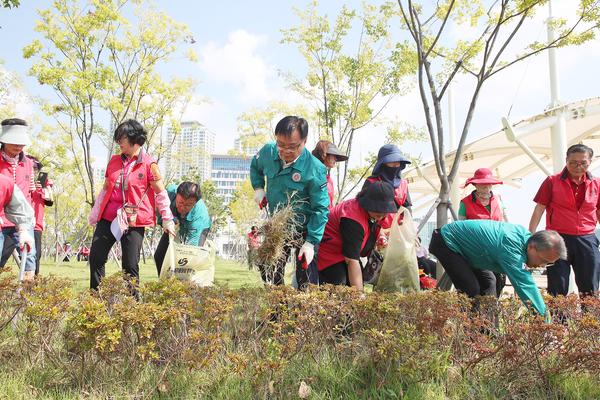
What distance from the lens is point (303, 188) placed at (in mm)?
3363

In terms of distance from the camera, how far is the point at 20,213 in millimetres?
3145

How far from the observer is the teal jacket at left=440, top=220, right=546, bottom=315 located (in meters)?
2.86

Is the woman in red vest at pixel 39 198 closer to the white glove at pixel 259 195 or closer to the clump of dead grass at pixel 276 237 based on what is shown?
the white glove at pixel 259 195

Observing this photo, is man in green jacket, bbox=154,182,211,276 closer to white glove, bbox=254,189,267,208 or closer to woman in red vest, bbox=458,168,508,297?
white glove, bbox=254,189,267,208

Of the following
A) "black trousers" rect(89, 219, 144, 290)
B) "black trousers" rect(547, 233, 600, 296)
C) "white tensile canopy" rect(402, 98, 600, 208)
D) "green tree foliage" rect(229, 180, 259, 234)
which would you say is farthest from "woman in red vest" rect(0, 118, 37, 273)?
"green tree foliage" rect(229, 180, 259, 234)

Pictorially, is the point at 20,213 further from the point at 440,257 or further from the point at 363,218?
the point at 440,257

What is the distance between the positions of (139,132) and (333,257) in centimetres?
184

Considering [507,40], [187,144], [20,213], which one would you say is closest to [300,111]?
[187,144]

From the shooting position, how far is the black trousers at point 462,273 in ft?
11.4

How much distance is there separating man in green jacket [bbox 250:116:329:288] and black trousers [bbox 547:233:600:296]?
2.14m

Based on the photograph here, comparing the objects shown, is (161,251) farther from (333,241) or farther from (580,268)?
(580,268)

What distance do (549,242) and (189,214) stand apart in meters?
3.10

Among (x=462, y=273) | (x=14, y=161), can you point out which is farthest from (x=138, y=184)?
(x=462, y=273)

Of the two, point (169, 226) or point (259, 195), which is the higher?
point (259, 195)
